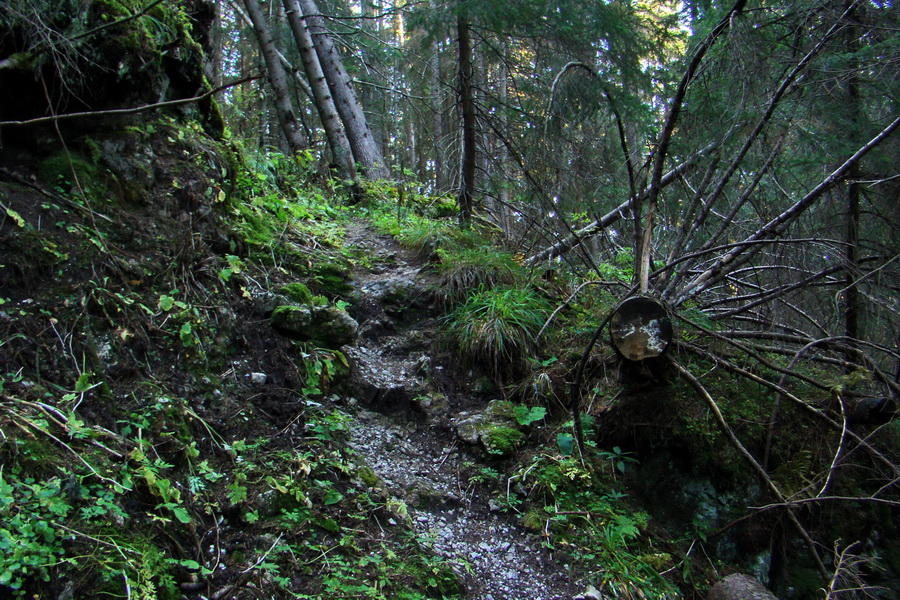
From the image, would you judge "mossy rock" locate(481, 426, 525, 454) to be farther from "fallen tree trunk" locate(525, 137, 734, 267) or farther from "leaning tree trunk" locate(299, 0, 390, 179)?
"leaning tree trunk" locate(299, 0, 390, 179)

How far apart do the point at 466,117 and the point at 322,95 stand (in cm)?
398

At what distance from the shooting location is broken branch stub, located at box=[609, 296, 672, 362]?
2943 mm

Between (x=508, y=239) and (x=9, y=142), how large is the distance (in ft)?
16.0

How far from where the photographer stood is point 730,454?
3.28 m

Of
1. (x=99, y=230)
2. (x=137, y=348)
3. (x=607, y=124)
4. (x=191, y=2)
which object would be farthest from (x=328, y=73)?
(x=137, y=348)

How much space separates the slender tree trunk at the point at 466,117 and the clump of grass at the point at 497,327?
1.96 meters

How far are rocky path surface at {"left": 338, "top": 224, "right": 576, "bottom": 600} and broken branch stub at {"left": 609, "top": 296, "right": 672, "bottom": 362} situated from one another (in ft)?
4.39

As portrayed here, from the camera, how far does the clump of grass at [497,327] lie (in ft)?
14.1

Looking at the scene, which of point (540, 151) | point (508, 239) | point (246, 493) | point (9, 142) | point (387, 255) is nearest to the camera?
point (246, 493)

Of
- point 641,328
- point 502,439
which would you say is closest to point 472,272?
point 502,439

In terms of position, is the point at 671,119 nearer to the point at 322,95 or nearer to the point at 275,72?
the point at 322,95

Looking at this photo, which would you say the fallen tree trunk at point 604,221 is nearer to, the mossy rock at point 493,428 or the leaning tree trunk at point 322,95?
the mossy rock at point 493,428

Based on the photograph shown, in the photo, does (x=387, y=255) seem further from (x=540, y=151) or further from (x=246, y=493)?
(x=246, y=493)

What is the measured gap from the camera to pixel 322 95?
8.55m
